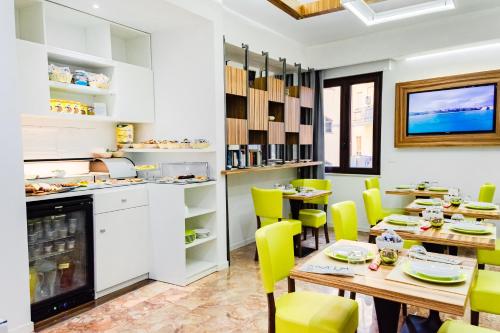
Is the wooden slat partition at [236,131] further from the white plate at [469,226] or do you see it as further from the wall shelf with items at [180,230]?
the white plate at [469,226]

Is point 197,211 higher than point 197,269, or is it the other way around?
point 197,211

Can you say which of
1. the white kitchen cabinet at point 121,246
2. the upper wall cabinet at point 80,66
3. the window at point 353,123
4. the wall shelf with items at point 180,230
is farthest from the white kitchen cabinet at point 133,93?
the window at point 353,123

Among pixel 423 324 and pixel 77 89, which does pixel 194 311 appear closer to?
pixel 423 324

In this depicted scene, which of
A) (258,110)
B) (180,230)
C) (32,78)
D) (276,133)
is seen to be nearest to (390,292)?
(180,230)

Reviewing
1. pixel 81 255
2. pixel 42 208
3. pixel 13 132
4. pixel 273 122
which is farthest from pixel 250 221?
pixel 13 132

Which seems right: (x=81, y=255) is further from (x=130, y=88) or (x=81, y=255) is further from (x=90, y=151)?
(x=130, y=88)

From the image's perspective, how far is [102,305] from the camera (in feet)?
9.85

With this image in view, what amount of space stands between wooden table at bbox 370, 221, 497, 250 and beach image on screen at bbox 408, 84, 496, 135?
2792mm

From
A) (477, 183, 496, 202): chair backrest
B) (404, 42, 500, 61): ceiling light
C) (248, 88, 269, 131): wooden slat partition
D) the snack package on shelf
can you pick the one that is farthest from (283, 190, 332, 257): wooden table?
the snack package on shelf

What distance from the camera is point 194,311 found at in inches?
113

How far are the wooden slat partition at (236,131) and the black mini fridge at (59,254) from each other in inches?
63.7

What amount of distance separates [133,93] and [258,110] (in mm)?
1497

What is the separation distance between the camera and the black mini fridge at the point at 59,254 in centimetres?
274

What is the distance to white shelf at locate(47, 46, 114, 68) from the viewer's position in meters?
3.20
